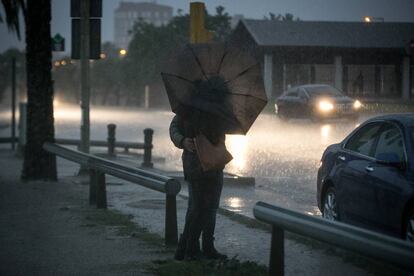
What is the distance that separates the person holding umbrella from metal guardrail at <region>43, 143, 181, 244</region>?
0.91 m

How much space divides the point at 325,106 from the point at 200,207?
85.1 ft

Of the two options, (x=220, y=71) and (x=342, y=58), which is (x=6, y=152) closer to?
(x=220, y=71)

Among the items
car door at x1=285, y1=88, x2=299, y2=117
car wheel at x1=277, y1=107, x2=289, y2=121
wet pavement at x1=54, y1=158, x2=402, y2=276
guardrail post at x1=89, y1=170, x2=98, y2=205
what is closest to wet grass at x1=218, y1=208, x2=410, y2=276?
wet pavement at x1=54, y1=158, x2=402, y2=276

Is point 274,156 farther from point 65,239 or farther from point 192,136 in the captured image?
point 192,136

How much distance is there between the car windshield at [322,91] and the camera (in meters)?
34.2

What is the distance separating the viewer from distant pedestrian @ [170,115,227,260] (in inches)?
307

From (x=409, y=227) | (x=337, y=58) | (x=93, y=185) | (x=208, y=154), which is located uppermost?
(x=337, y=58)

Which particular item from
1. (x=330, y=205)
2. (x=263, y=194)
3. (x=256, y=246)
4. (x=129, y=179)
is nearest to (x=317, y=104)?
(x=263, y=194)

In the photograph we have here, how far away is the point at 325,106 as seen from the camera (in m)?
33.4

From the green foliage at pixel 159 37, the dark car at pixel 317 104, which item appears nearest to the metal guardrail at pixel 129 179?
the dark car at pixel 317 104

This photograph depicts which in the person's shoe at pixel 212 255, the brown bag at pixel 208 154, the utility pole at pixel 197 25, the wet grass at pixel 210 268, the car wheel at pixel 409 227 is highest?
the utility pole at pixel 197 25

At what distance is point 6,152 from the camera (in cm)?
2331

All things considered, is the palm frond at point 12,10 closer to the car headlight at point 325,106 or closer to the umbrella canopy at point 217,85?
the umbrella canopy at point 217,85

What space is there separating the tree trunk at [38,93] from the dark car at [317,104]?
1889 centimetres
